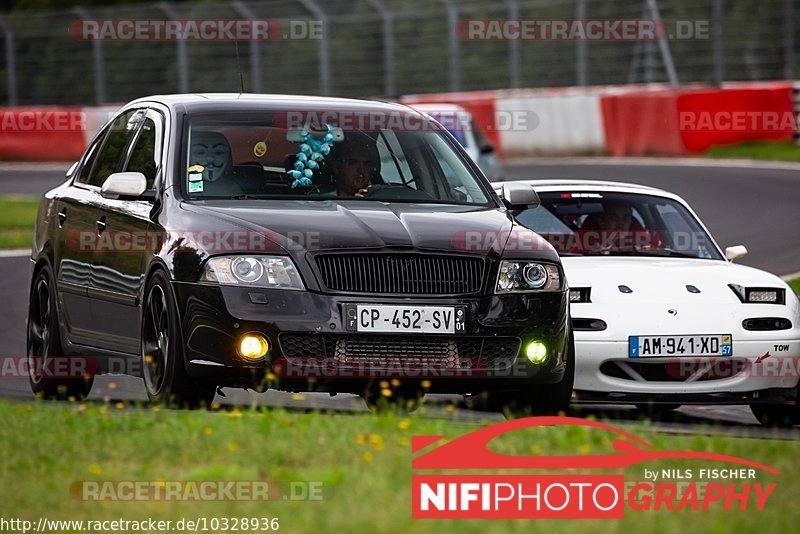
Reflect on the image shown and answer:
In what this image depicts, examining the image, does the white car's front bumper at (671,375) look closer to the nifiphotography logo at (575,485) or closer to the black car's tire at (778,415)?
the black car's tire at (778,415)

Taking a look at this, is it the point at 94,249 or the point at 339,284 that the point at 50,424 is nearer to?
the point at 339,284

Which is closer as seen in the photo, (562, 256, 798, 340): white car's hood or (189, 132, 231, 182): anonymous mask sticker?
(189, 132, 231, 182): anonymous mask sticker

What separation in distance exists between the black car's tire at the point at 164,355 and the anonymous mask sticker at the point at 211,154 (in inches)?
30.1

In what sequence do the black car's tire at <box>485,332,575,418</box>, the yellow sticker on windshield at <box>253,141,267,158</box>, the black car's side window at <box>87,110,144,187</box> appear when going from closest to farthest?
the black car's tire at <box>485,332,575,418</box> < the yellow sticker on windshield at <box>253,141,267,158</box> < the black car's side window at <box>87,110,144,187</box>

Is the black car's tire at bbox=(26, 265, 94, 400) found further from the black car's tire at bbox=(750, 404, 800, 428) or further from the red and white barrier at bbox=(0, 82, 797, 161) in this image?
the red and white barrier at bbox=(0, 82, 797, 161)

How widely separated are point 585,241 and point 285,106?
2650 millimetres

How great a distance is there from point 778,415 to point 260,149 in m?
3.39

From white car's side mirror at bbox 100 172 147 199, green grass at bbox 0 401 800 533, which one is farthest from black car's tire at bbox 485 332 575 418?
white car's side mirror at bbox 100 172 147 199

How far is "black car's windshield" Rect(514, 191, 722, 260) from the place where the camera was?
1112 cm

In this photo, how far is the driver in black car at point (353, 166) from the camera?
895 centimetres

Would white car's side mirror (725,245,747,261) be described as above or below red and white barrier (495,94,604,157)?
below

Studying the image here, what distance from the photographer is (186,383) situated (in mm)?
7910

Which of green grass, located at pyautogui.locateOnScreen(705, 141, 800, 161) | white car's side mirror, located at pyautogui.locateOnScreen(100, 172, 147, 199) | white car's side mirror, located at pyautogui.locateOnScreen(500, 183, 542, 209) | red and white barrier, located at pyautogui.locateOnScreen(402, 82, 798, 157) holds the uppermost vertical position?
red and white barrier, located at pyautogui.locateOnScreen(402, 82, 798, 157)

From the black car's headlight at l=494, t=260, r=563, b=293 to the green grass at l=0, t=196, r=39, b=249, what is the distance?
1294 cm
